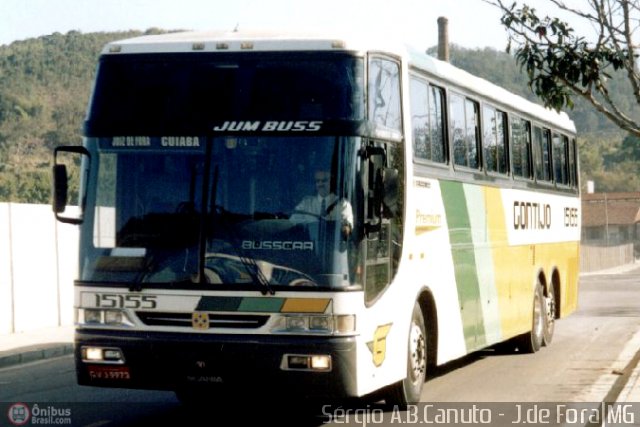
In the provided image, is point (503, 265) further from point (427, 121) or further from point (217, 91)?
point (217, 91)

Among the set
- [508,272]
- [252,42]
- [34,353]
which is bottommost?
[34,353]

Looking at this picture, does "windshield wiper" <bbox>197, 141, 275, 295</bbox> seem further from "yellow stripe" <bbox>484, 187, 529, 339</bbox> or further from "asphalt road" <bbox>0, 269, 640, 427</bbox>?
"yellow stripe" <bbox>484, 187, 529, 339</bbox>

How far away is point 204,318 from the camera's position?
32.2 ft

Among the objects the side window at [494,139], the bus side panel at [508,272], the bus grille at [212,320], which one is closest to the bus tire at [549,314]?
the bus side panel at [508,272]

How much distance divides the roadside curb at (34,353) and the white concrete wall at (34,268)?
293cm

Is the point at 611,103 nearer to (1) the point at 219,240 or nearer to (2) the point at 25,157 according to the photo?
(1) the point at 219,240

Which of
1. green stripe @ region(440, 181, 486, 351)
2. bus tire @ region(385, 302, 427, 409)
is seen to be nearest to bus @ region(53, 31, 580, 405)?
bus tire @ region(385, 302, 427, 409)

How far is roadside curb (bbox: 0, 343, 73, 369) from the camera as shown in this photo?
17.9m

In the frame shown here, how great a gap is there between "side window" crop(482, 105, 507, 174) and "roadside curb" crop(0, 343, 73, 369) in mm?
7475

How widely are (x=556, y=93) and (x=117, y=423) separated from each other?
640 centimetres

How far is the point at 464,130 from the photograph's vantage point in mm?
14055

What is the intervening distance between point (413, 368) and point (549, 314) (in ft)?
25.2

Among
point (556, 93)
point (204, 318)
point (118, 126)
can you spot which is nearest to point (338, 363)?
point (204, 318)

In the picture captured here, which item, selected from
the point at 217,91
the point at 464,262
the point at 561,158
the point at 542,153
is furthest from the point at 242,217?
the point at 561,158
